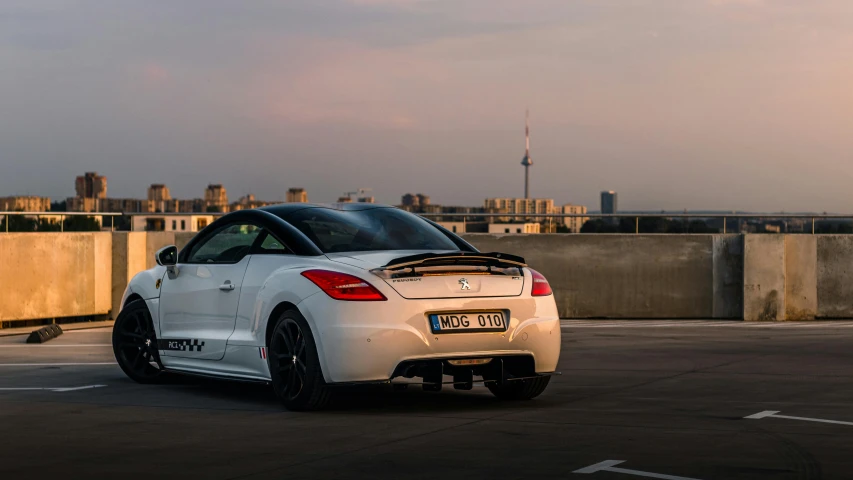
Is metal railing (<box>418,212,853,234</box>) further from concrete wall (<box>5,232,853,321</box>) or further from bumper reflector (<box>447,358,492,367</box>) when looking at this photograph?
bumper reflector (<box>447,358,492,367</box>)

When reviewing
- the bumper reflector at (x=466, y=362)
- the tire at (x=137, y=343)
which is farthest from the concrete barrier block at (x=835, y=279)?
the bumper reflector at (x=466, y=362)

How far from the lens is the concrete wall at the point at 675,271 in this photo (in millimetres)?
20703

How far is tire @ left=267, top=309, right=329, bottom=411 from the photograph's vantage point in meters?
8.88

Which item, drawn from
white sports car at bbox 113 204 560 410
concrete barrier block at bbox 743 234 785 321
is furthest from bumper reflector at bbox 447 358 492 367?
concrete barrier block at bbox 743 234 785 321

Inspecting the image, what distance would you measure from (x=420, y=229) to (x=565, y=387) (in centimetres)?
184

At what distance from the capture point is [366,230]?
32.2ft

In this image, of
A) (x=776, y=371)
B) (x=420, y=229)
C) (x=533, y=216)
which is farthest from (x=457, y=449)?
(x=533, y=216)

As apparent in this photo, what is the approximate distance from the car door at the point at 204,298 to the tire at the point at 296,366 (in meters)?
0.76

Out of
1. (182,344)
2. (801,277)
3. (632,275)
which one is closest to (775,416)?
(182,344)

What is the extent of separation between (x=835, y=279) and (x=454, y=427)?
568 inches

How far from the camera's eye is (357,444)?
7457 millimetres

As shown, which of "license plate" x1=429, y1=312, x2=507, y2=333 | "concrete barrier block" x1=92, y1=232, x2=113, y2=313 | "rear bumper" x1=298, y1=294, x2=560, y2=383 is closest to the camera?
"rear bumper" x1=298, y1=294, x2=560, y2=383

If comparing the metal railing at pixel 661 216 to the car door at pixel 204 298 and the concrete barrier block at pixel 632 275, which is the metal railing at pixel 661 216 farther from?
the car door at pixel 204 298

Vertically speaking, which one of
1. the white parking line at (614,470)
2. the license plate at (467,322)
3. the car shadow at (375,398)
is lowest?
the car shadow at (375,398)
